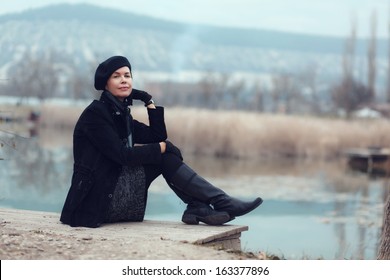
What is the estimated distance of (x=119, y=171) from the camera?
419 cm

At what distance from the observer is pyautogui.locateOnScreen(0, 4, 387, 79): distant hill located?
57.2 ft

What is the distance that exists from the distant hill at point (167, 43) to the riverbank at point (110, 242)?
5.54 meters

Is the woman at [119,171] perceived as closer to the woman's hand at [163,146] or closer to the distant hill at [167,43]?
the woman's hand at [163,146]

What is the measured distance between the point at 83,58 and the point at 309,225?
20913 millimetres

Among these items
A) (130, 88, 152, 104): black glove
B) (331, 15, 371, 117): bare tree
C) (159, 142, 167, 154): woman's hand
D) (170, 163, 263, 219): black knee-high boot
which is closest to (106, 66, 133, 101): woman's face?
(130, 88, 152, 104): black glove

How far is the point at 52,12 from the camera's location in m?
14.1

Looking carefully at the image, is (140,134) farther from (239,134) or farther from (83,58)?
(83,58)

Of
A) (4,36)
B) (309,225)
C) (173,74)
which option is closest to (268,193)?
(309,225)

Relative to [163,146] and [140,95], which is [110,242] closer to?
[163,146]

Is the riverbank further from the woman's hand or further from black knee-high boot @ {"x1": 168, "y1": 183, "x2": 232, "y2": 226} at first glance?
the woman's hand

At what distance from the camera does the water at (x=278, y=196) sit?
300 inches

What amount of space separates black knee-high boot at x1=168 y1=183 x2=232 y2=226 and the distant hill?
5512 mm

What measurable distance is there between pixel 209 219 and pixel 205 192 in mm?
145

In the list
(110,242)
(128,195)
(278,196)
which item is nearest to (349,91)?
(278,196)
